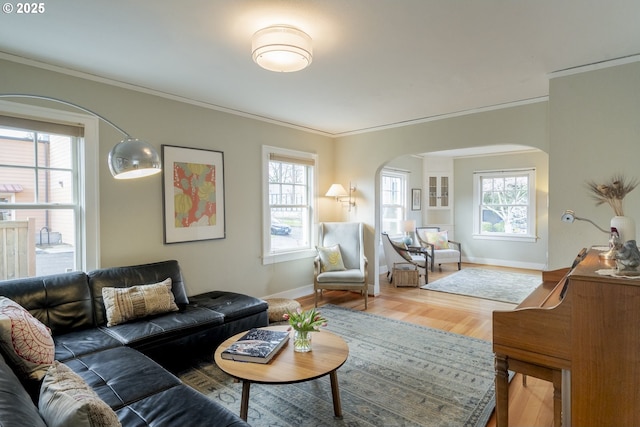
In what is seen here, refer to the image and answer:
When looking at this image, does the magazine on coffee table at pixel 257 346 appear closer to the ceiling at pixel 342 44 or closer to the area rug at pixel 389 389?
the area rug at pixel 389 389

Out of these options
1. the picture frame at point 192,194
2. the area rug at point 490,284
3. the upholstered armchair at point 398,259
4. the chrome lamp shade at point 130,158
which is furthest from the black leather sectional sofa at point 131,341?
the area rug at point 490,284

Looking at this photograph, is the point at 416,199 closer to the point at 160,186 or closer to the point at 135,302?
the point at 160,186

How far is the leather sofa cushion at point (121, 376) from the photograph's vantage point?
1.70m

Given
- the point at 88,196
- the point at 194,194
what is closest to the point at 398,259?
the point at 194,194

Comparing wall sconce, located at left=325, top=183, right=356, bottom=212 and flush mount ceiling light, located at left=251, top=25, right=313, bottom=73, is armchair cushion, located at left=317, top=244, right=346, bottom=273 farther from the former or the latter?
flush mount ceiling light, located at left=251, top=25, right=313, bottom=73

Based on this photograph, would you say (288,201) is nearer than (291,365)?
No

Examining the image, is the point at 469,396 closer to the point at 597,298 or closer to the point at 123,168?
the point at 597,298

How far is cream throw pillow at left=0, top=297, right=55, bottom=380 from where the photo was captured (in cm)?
166

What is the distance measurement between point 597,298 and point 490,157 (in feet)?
22.1

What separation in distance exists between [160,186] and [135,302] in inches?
50.0

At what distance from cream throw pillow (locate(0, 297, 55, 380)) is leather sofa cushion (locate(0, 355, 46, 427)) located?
569 mm

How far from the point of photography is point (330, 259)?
4812mm

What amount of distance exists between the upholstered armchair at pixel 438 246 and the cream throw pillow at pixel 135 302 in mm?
5114

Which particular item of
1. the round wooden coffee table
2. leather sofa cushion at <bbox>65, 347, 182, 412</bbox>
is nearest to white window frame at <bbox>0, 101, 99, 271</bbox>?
leather sofa cushion at <bbox>65, 347, 182, 412</bbox>
